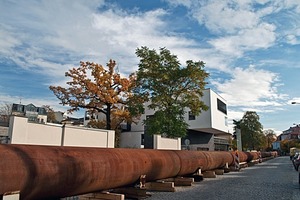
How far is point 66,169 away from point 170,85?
19.7 metres

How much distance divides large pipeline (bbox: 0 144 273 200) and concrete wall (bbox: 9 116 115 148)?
836 cm

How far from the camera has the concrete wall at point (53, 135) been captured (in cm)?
1362

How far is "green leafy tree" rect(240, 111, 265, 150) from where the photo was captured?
68062mm

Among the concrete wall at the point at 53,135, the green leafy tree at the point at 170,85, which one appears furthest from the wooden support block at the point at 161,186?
the green leafy tree at the point at 170,85

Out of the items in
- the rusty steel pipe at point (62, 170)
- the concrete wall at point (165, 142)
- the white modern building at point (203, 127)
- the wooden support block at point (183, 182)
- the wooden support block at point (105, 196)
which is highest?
the white modern building at point (203, 127)

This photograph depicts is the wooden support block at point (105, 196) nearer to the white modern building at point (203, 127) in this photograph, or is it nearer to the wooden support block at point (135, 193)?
the wooden support block at point (135, 193)

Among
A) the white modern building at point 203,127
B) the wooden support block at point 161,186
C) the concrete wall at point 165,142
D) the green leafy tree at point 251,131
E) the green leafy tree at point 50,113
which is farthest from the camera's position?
the green leafy tree at point 251,131

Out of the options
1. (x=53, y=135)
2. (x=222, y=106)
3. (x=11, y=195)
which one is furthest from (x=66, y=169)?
(x=222, y=106)

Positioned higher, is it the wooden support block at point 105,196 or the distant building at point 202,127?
the distant building at point 202,127

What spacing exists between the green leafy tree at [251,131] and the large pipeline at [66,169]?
2572 inches

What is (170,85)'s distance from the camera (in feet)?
78.9

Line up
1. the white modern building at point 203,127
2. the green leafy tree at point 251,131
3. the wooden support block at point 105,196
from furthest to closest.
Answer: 1. the green leafy tree at point 251,131
2. the white modern building at point 203,127
3. the wooden support block at point 105,196

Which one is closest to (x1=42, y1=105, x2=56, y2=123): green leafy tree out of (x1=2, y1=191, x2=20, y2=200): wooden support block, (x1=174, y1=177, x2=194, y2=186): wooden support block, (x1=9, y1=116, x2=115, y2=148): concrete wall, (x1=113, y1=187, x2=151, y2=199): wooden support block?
(x1=9, y1=116, x2=115, y2=148): concrete wall

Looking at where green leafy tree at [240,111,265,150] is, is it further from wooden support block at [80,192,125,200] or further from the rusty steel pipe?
wooden support block at [80,192,125,200]
